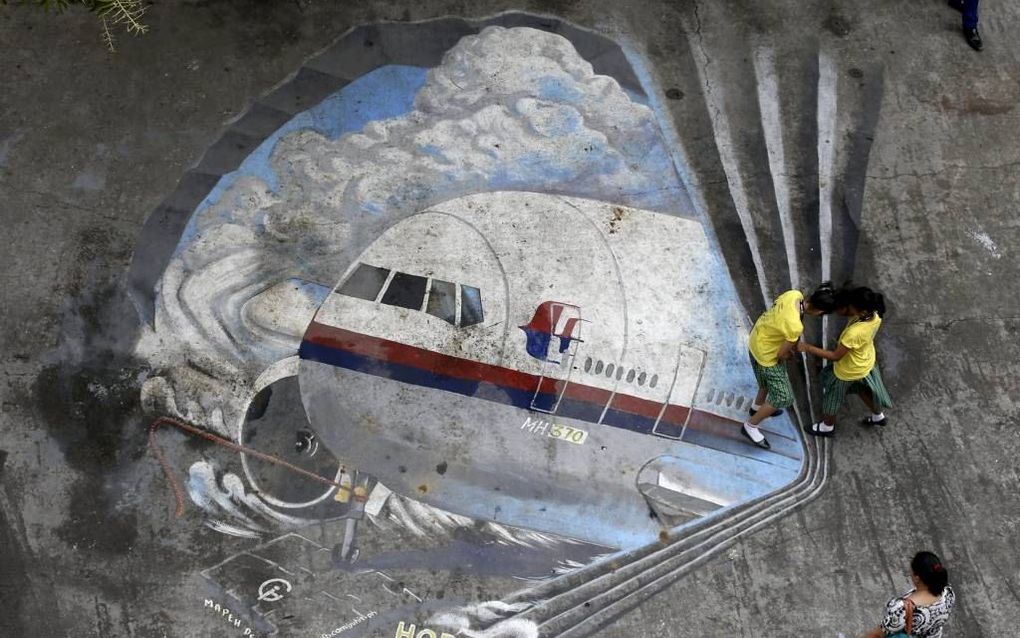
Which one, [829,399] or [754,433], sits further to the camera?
[754,433]

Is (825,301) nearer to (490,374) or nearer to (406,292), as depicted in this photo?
(490,374)

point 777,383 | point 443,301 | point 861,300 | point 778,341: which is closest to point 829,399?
point 777,383

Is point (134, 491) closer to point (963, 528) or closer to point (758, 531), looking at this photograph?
point (758, 531)

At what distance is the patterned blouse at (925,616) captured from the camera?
403cm

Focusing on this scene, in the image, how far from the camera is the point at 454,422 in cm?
571

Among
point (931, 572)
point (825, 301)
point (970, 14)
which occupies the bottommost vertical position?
point (931, 572)

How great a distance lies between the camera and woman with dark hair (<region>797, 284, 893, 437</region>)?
479 cm

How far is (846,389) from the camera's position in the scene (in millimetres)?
5320

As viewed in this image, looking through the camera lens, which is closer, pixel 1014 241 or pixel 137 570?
pixel 137 570

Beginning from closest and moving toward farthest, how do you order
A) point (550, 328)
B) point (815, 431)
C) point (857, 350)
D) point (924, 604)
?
point (924, 604) → point (857, 350) → point (815, 431) → point (550, 328)

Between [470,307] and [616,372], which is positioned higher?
[470,307]

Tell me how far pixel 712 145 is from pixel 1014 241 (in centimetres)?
242

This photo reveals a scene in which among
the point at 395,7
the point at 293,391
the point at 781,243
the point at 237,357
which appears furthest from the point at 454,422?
the point at 395,7

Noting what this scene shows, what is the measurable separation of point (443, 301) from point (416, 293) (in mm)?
213
